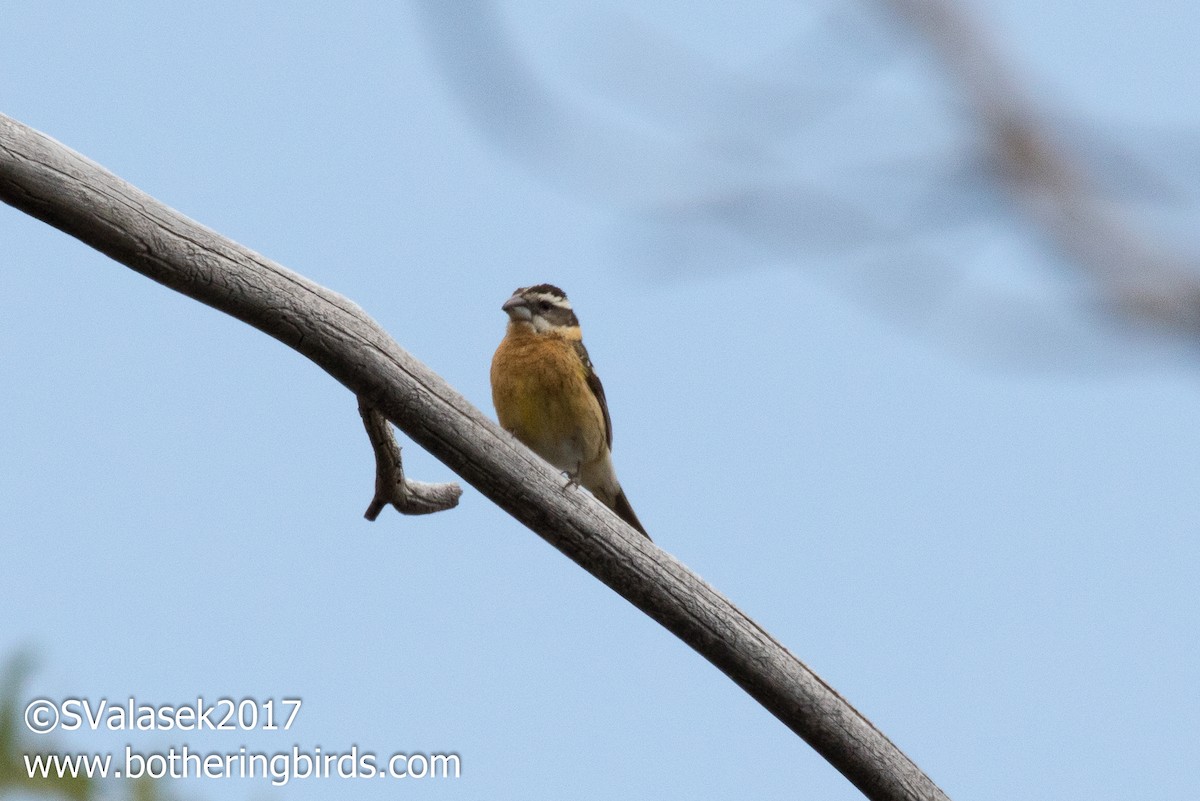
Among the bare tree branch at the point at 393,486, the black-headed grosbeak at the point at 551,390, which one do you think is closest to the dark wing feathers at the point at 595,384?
the black-headed grosbeak at the point at 551,390

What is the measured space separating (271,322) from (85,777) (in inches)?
69.7

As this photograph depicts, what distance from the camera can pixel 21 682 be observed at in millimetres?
4535

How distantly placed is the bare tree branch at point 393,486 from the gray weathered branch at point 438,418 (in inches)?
14.1

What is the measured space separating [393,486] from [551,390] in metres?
1.74

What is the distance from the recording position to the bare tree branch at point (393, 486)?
5.80 m

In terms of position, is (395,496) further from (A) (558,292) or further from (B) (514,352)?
(A) (558,292)

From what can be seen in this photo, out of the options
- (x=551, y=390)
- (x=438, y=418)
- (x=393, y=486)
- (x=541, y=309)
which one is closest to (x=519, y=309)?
(x=541, y=309)

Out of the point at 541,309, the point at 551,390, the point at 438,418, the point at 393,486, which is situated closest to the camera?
the point at 438,418

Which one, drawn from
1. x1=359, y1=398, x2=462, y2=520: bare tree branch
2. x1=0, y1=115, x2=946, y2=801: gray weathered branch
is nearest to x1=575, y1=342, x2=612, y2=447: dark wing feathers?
x1=359, y1=398, x2=462, y2=520: bare tree branch

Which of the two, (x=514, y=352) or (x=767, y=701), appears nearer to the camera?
(x=767, y=701)

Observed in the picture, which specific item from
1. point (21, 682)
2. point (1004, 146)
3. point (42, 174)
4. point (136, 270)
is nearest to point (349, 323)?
point (136, 270)

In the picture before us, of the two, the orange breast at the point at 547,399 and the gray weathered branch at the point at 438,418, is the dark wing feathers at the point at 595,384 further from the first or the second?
the gray weathered branch at the point at 438,418

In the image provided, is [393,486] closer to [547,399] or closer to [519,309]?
[547,399]

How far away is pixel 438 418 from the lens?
17.6 ft
